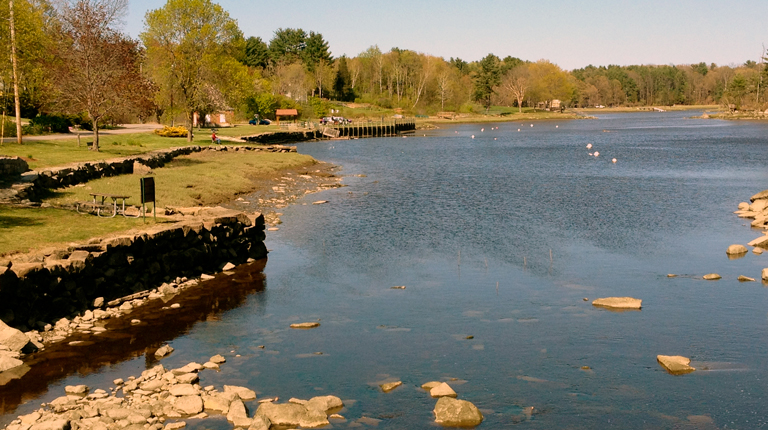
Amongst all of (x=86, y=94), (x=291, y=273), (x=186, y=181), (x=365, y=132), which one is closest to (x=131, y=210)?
(x=291, y=273)

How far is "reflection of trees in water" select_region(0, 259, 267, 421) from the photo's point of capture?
57.6 ft

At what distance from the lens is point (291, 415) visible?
51.6 feet

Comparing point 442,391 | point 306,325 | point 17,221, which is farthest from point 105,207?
point 442,391

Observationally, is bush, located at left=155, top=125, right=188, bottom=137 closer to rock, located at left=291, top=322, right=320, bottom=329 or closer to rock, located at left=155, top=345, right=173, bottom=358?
rock, located at left=291, top=322, right=320, bottom=329

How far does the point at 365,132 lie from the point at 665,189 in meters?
88.6

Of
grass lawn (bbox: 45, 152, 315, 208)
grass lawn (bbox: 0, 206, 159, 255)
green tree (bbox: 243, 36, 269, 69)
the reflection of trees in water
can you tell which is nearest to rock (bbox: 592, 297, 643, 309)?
the reflection of trees in water

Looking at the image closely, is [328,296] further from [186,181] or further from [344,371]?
[186,181]

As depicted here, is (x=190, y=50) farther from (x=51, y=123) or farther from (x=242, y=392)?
(x=242, y=392)

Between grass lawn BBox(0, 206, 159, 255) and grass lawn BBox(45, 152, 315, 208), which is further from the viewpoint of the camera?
grass lawn BBox(45, 152, 315, 208)

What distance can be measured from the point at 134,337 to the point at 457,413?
10253 millimetres

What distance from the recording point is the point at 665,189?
5450cm

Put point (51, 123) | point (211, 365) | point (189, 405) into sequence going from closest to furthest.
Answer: point (189, 405) → point (211, 365) → point (51, 123)

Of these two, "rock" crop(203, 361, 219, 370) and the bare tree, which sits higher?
the bare tree

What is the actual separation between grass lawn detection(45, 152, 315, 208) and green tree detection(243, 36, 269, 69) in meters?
112
